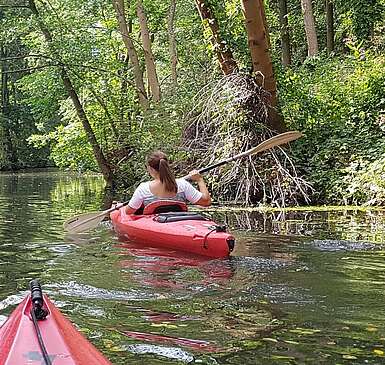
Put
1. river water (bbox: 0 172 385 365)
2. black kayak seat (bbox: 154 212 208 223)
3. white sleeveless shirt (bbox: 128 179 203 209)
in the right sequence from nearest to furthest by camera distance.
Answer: river water (bbox: 0 172 385 365), black kayak seat (bbox: 154 212 208 223), white sleeveless shirt (bbox: 128 179 203 209)

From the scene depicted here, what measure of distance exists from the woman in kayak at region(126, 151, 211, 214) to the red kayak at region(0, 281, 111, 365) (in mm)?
4634

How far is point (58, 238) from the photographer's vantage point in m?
8.95

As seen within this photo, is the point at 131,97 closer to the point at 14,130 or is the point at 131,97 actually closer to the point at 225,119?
the point at 225,119

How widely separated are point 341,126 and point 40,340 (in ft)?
36.6

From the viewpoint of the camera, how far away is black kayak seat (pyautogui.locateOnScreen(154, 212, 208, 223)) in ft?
23.8

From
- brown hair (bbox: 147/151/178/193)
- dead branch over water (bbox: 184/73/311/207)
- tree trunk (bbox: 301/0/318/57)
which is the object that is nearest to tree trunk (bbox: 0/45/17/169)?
tree trunk (bbox: 301/0/318/57)

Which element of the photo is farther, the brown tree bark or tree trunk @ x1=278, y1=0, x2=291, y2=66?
tree trunk @ x1=278, y1=0, x2=291, y2=66

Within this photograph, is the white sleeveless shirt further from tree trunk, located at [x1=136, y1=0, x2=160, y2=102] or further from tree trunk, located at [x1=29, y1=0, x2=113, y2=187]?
tree trunk, located at [x1=136, y1=0, x2=160, y2=102]

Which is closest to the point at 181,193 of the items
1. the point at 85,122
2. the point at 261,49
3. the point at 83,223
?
the point at 83,223

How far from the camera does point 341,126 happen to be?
42.8ft

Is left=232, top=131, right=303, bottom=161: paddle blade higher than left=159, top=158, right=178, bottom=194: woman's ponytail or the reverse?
higher

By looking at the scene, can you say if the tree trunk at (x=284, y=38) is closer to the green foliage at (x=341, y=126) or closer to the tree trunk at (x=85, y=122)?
the green foliage at (x=341, y=126)

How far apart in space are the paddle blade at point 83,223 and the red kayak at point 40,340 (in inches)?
240

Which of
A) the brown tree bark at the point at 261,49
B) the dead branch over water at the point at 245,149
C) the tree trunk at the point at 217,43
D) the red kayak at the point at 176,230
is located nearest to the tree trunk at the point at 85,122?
the tree trunk at the point at 217,43
